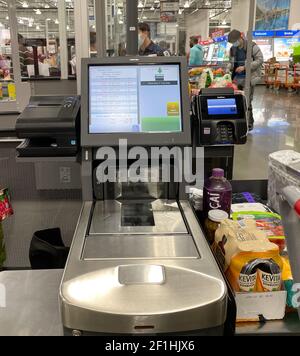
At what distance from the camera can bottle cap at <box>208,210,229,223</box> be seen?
60.4 inches

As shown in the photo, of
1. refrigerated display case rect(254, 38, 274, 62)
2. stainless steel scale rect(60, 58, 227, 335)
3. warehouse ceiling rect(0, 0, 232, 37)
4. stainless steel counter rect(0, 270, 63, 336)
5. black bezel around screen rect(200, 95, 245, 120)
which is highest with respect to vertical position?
warehouse ceiling rect(0, 0, 232, 37)

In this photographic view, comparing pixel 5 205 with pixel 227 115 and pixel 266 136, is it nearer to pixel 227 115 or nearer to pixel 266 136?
pixel 227 115

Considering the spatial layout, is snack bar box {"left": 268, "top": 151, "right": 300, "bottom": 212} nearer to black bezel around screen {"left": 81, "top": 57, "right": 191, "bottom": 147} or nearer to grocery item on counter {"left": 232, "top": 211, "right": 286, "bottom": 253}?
grocery item on counter {"left": 232, "top": 211, "right": 286, "bottom": 253}

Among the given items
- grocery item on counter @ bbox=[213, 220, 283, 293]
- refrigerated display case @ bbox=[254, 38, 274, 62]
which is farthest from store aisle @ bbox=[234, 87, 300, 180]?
grocery item on counter @ bbox=[213, 220, 283, 293]

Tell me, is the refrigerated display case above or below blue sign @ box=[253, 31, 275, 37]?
below

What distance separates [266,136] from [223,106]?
5.56 m

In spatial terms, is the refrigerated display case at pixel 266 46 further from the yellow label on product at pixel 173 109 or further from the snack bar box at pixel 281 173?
the yellow label on product at pixel 173 109

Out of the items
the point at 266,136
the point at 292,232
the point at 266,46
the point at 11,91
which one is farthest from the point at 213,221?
the point at 266,46

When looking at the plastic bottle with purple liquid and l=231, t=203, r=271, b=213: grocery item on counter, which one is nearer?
the plastic bottle with purple liquid

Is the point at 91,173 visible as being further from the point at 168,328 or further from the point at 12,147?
the point at 12,147

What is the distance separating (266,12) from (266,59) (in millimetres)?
1835

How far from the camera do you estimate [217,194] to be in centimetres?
162

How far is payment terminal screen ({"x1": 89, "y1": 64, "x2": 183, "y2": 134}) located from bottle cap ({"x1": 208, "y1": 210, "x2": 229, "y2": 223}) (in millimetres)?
361

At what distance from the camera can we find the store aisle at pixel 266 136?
5.20m
